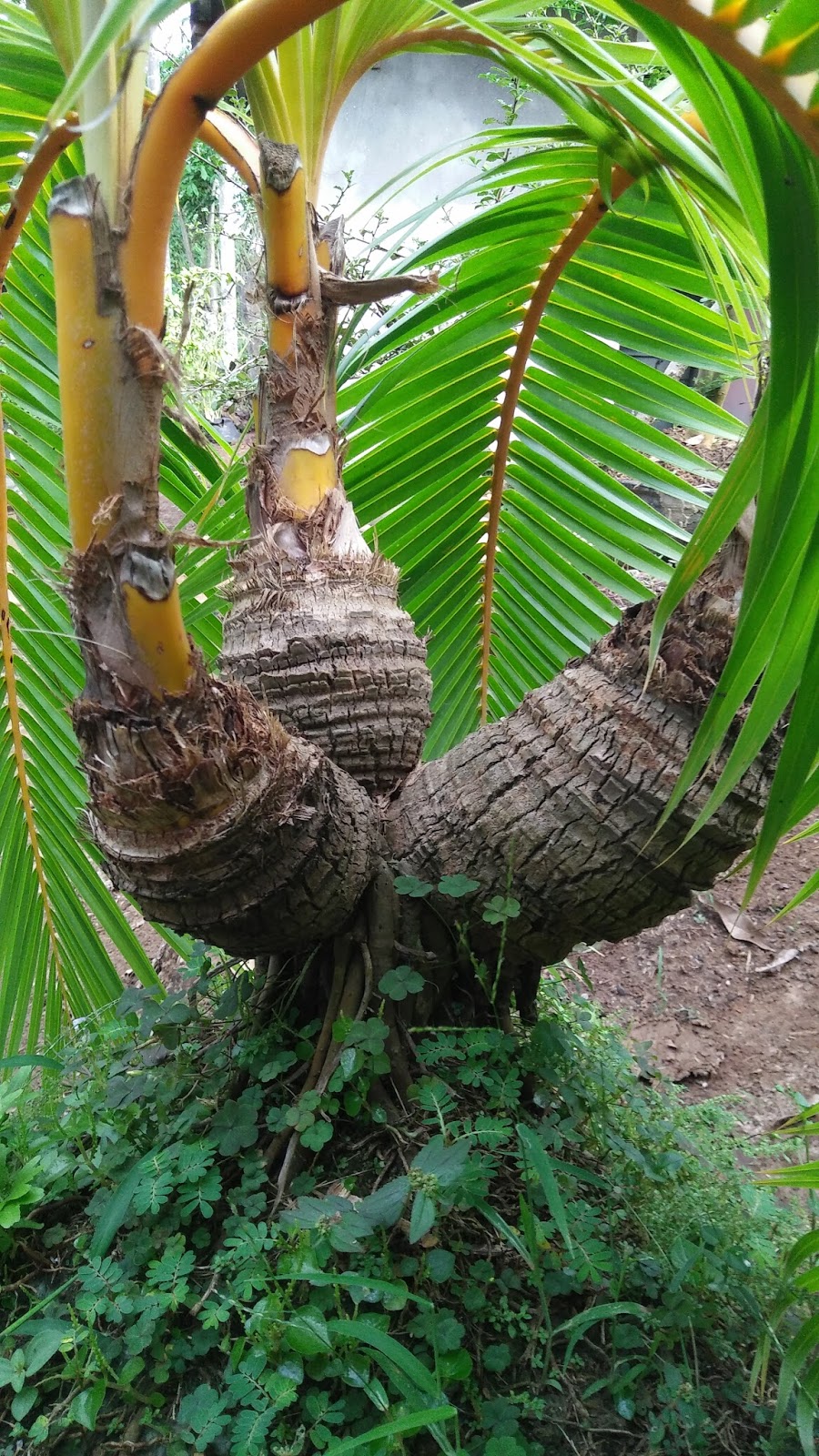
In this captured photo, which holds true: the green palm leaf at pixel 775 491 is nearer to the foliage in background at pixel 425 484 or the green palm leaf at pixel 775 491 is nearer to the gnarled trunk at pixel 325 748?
the gnarled trunk at pixel 325 748

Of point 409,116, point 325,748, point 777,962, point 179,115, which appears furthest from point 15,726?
point 409,116

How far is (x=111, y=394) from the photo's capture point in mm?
567

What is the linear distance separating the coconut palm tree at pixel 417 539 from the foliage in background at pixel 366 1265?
0.09 metres

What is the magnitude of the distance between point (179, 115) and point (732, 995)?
248 centimetres

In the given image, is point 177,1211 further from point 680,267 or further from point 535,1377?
point 680,267

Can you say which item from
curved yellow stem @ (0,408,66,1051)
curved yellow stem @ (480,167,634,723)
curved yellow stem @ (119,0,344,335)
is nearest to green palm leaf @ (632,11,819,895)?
curved yellow stem @ (119,0,344,335)

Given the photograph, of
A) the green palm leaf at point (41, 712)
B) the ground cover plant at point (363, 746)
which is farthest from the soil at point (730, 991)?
the ground cover plant at point (363, 746)

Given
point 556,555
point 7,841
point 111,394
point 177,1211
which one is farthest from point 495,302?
point 177,1211

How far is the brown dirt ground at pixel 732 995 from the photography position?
220 centimetres

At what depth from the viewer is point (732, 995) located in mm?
2465

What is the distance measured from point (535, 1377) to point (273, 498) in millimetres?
885

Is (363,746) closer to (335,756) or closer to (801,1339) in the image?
(335,756)

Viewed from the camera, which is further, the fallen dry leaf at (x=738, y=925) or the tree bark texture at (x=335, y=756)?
the fallen dry leaf at (x=738, y=925)

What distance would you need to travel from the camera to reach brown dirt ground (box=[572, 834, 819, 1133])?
2203 mm
